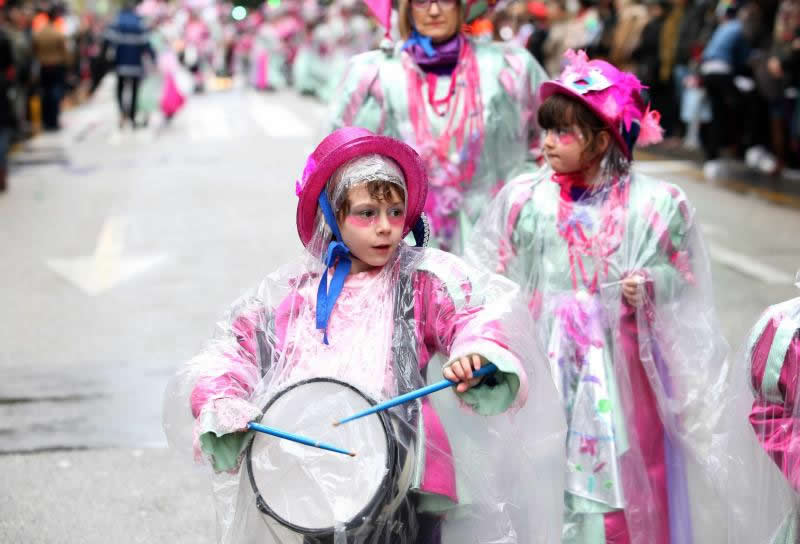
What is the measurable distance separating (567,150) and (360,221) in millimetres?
984

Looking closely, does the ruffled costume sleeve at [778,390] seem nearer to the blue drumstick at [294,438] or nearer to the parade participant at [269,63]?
the blue drumstick at [294,438]

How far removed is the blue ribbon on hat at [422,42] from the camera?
4734 millimetres

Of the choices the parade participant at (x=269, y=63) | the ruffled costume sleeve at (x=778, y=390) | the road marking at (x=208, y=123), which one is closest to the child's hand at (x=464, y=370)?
the ruffled costume sleeve at (x=778, y=390)

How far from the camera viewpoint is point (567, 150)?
3.80 meters

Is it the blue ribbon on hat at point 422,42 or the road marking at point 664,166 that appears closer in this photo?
the blue ribbon on hat at point 422,42

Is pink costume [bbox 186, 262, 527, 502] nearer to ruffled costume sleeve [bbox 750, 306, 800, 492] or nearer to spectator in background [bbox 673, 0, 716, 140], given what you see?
ruffled costume sleeve [bbox 750, 306, 800, 492]

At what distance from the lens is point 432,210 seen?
15.8ft

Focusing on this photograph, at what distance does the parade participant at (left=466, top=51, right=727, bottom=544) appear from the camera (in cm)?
362

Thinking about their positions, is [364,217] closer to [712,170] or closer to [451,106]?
[451,106]

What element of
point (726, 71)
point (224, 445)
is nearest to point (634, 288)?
point (224, 445)

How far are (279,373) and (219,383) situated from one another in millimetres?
152

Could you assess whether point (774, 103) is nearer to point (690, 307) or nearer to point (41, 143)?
point (690, 307)

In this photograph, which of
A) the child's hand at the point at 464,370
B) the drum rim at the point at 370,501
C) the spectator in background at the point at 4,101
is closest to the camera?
the drum rim at the point at 370,501

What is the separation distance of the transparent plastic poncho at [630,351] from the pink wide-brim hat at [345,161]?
783 millimetres
